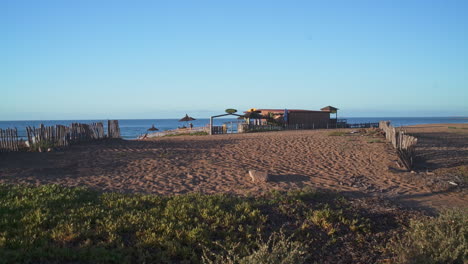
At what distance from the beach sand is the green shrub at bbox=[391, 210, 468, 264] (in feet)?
8.10

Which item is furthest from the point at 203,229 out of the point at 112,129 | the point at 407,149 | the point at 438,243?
the point at 112,129

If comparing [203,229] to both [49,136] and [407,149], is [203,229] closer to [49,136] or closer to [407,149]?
[407,149]

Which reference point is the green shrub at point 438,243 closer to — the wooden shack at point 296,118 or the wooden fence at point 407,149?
the wooden fence at point 407,149

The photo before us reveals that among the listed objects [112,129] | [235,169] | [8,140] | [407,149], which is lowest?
[235,169]

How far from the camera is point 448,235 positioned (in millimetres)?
5191

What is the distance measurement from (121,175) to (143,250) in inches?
213

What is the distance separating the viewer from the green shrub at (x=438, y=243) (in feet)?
15.2

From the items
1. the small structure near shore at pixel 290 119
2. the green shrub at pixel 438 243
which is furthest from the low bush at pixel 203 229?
the small structure near shore at pixel 290 119

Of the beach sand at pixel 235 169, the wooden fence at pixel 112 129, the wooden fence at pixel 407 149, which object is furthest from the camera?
the wooden fence at pixel 112 129

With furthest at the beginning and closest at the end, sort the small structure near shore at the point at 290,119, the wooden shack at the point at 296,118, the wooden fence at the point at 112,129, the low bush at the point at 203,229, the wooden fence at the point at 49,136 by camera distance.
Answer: the wooden shack at the point at 296,118 < the small structure near shore at the point at 290,119 < the wooden fence at the point at 112,129 < the wooden fence at the point at 49,136 < the low bush at the point at 203,229

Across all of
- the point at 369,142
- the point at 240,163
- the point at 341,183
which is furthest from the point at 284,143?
the point at 341,183

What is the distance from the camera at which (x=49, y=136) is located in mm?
13273

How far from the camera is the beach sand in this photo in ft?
29.0

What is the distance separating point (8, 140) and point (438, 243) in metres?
12.6
